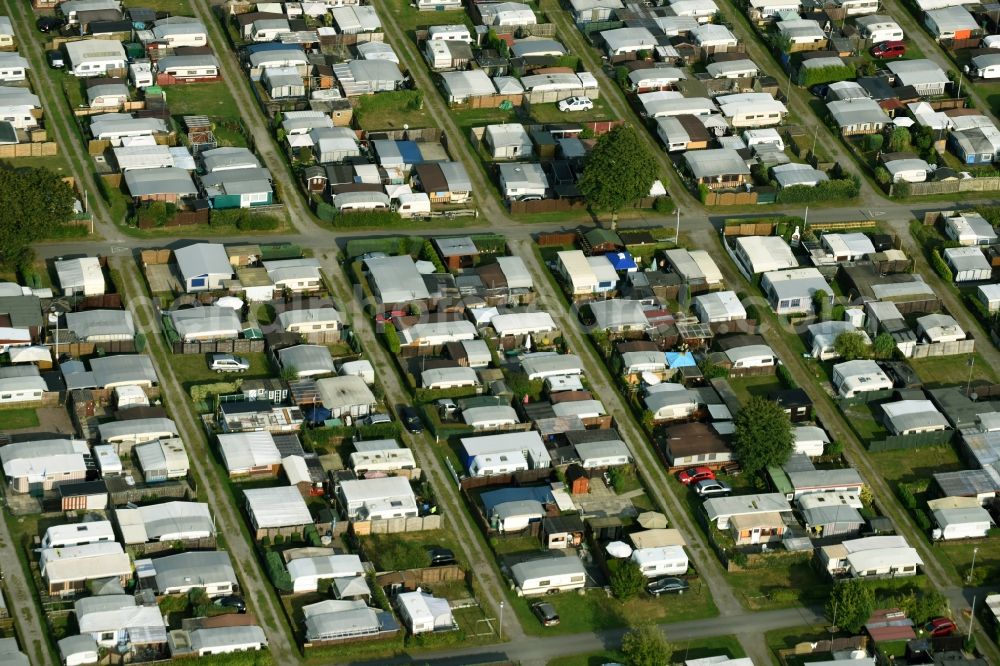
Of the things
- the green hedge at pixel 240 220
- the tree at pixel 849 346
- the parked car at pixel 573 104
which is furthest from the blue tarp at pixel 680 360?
the parked car at pixel 573 104

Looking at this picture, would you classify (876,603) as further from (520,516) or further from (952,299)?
(952,299)

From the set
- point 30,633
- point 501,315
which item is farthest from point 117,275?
point 30,633

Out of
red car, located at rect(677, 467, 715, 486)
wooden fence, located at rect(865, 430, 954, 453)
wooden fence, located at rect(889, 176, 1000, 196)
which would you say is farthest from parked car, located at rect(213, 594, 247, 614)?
wooden fence, located at rect(889, 176, 1000, 196)

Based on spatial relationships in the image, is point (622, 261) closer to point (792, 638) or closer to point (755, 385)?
point (755, 385)

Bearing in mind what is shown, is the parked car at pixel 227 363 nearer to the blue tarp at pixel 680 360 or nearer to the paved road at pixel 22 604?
the paved road at pixel 22 604

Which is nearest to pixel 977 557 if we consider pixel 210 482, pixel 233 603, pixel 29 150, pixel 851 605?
pixel 851 605

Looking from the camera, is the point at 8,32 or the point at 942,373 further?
the point at 8,32
